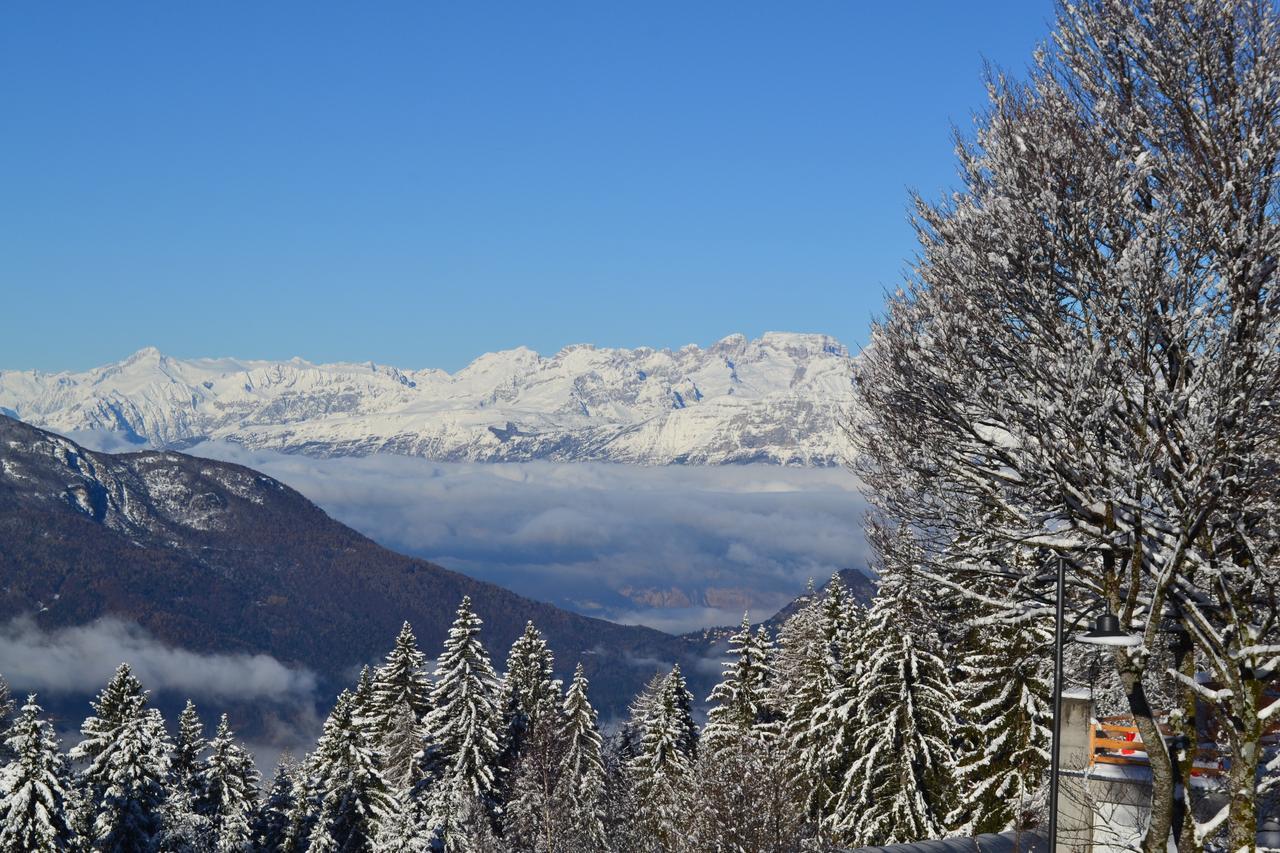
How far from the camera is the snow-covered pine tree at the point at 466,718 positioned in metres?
48.5

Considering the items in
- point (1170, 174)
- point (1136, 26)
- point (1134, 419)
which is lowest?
point (1134, 419)

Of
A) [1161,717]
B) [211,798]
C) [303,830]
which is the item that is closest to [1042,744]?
[1161,717]

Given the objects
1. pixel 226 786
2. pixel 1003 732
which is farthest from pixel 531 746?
pixel 1003 732

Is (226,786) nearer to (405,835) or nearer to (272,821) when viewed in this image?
(272,821)

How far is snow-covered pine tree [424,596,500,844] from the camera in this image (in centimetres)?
4850

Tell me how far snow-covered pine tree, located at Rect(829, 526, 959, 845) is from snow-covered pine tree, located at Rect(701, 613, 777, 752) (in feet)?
60.6

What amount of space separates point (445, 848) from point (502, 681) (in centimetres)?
904

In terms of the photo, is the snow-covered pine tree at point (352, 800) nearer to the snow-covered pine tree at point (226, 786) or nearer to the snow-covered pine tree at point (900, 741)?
the snow-covered pine tree at point (226, 786)

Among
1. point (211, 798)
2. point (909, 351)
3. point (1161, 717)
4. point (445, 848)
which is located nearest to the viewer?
point (909, 351)

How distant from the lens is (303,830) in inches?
2169

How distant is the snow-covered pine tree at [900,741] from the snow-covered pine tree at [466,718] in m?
20.2

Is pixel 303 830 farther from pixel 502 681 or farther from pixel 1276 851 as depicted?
pixel 1276 851

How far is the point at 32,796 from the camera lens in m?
38.3

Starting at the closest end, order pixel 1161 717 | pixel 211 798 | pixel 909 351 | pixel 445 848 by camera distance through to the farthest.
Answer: pixel 909 351
pixel 1161 717
pixel 445 848
pixel 211 798
